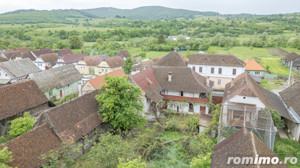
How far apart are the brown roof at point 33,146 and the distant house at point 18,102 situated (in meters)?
7.38

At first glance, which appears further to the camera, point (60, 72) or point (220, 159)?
point (60, 72)

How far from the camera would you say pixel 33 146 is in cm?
1738

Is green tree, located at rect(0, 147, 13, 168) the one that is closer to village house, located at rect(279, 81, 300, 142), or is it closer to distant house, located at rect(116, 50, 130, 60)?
village house, located at rect(279, 81, 300, 142)

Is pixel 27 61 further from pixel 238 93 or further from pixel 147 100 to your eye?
pixel 238 93

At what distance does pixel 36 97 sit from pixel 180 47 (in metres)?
73.4

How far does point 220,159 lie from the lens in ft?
45.0

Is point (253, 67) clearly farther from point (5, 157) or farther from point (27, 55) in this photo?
point (27, 55)

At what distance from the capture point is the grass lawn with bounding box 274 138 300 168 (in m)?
19.6

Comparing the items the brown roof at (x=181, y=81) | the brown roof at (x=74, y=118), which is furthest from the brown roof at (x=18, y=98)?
the brown roof at (x=181, y=81)

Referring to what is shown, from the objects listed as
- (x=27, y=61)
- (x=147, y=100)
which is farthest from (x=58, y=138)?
(x=27, y=61)

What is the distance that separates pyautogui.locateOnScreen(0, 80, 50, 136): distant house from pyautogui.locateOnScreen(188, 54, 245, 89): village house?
1118 inches

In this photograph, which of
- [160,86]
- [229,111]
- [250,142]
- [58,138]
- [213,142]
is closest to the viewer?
[250,142]

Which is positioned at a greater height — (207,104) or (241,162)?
(241,162)

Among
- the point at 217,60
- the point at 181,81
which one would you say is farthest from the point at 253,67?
the point at 181,81
